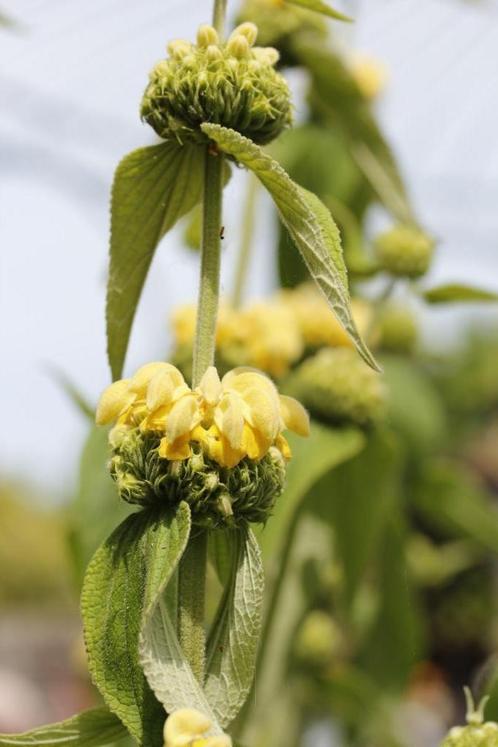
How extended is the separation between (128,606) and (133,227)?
204mm

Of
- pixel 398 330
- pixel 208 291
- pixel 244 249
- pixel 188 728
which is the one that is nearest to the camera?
pixel 188 728

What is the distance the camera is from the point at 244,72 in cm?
60

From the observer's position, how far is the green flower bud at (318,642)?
1.44 meters

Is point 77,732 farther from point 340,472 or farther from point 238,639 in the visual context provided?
point 340,472

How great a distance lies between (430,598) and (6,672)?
2.61 meters

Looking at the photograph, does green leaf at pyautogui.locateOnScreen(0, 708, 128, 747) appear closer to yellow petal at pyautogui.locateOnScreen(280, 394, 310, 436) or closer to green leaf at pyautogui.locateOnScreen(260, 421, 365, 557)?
yellow petal at pyautogui.locateOnScreen(280, 394, 310, 436)

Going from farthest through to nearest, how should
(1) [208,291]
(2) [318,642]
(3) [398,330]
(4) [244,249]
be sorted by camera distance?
(3) [398,330] → (2) [318,642] → (4) [244,249] → (1) [208,291]

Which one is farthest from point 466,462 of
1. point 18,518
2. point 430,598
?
point 18,518

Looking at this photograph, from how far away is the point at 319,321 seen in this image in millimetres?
1299

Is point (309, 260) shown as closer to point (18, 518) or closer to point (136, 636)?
point (136, 636)

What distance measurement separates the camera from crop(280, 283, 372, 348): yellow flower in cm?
129

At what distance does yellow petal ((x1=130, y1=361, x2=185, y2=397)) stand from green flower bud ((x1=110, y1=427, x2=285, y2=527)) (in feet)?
0.07

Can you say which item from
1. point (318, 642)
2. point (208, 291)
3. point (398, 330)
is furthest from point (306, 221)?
point (398, 330)

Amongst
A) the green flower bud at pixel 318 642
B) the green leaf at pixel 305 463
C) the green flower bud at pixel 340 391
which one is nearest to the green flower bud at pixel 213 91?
the green leaf at pixel 305 463
